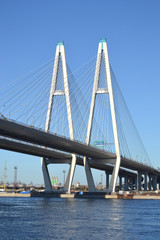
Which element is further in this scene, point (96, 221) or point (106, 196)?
point (106, 196)

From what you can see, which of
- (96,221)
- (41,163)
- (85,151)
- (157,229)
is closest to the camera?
(157,229)

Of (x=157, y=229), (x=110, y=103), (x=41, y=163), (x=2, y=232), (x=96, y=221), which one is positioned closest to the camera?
(x=2, y=232)

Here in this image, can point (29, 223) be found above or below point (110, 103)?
below

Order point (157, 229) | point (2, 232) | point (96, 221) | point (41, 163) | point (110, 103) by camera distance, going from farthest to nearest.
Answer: point (41, 163)
point (110, 103)
point (96, 221)
point (157, 229)
point (2, 232)

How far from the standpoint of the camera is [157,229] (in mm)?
34125

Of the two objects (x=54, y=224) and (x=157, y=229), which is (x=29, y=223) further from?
(x=157, y=229)

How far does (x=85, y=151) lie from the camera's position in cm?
7912

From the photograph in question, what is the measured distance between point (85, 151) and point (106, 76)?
13797mm

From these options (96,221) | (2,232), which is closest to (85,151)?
(96,221)

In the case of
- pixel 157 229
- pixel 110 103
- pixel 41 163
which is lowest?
pixel 157 229

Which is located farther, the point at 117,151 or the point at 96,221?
the point at 117,151

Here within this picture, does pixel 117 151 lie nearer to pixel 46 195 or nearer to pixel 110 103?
pixel 110 103

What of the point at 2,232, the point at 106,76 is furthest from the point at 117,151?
the point at 2,232

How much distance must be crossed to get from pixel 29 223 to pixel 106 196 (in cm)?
5263
